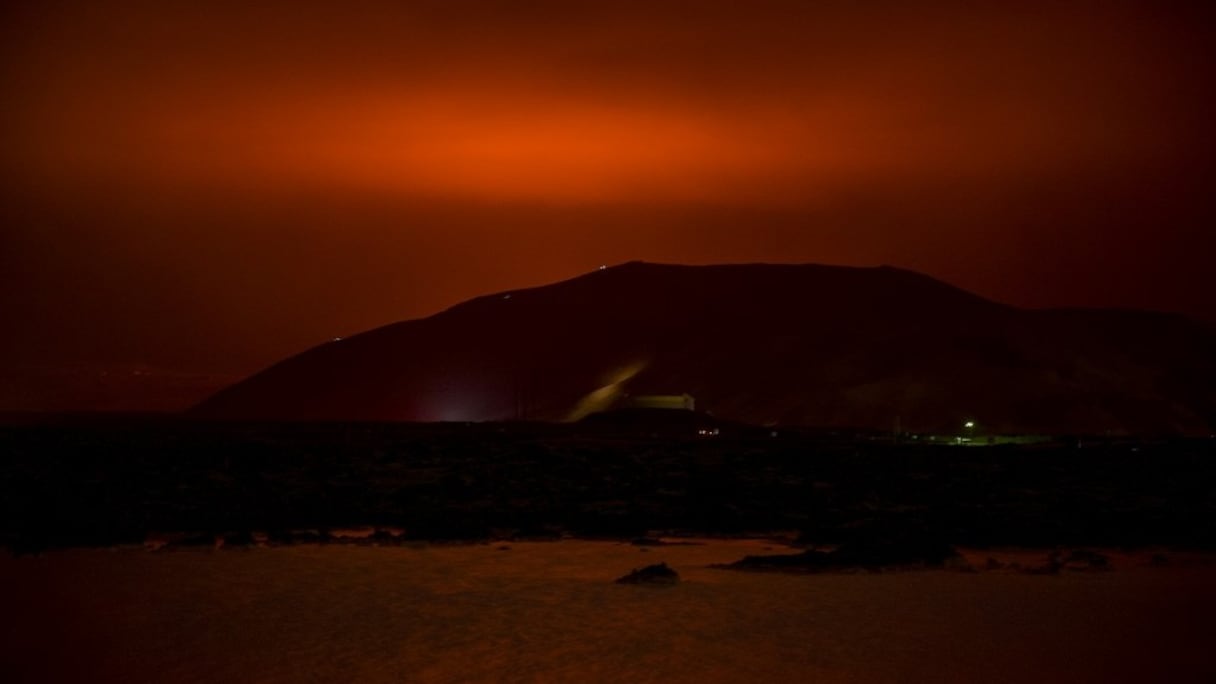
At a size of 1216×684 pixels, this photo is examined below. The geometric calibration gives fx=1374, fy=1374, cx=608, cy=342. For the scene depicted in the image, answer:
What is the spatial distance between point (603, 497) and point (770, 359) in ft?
357

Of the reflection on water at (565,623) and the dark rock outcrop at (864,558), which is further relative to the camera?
the dark rock outcrop at (864,558)

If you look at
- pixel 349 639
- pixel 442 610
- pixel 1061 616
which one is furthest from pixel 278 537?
pixel 1061 616

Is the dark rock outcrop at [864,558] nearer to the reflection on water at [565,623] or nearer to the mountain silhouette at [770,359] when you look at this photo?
the reflection on water at [565,623]

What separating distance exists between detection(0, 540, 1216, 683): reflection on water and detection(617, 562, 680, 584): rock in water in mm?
282

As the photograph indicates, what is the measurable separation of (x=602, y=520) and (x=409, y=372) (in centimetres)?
14201

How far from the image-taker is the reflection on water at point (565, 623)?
11242 millimetres

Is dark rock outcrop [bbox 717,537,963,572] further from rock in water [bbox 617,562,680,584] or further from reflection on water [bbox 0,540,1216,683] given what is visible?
rock in water [bbox 617,562,680,584]

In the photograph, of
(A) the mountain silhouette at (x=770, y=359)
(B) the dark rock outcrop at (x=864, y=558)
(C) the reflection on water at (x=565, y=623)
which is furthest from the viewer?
(A) the mountain silhouette at (x=770, y=359)

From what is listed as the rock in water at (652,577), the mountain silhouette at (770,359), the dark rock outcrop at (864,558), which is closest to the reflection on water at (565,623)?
the rock in water at (652,577)

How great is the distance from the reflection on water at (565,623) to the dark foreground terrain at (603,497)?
12.3ft

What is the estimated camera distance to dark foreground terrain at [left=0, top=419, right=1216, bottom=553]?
2241 cm

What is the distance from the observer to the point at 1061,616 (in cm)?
Answer: 1415

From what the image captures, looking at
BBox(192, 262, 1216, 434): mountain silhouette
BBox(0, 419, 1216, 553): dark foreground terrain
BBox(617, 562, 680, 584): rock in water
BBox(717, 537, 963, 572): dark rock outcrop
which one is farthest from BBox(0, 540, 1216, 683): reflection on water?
BBox(192, 262, 1216, 434): mountain silhouette

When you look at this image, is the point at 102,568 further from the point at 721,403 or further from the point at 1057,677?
the point at 721,403
